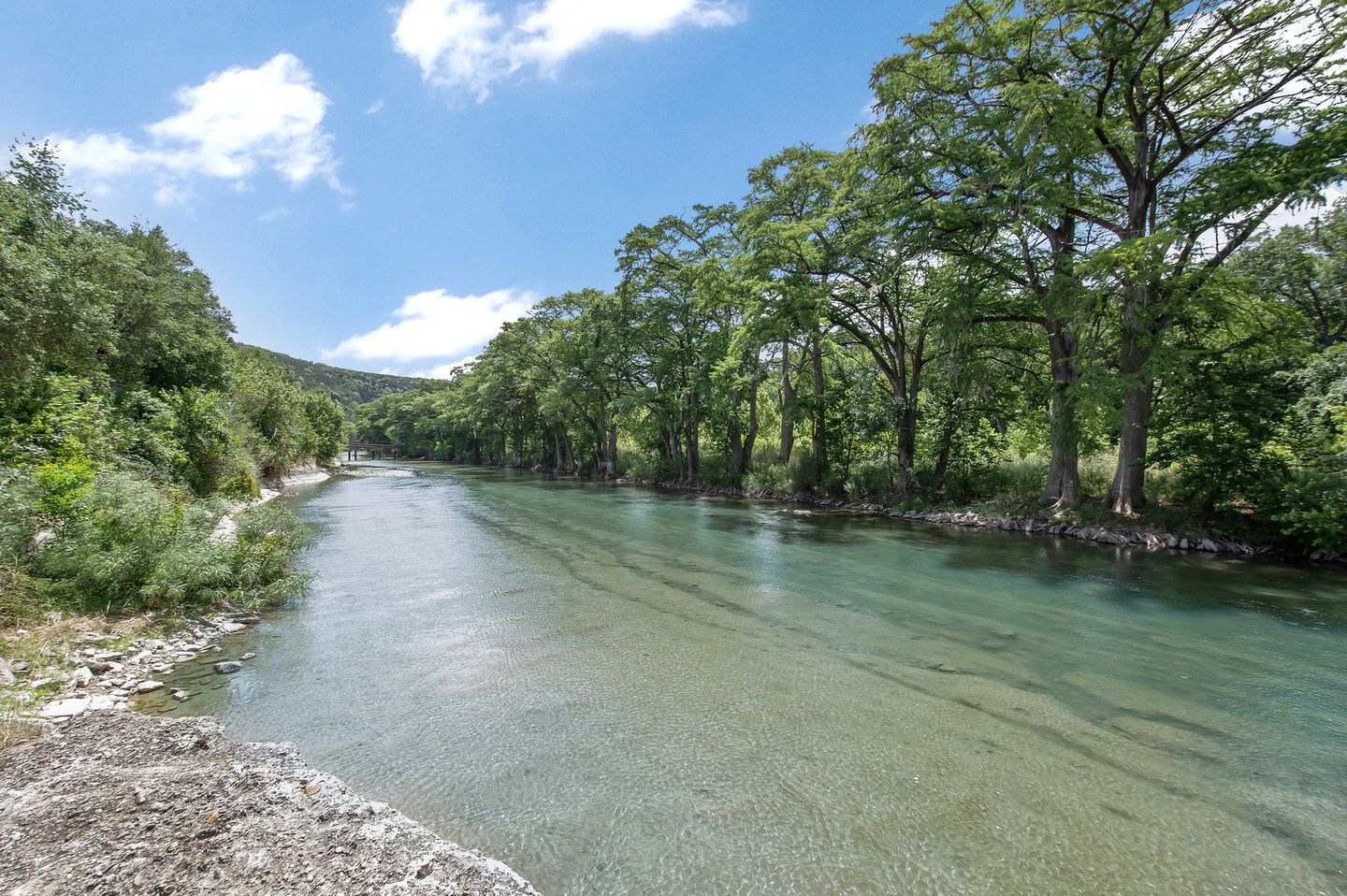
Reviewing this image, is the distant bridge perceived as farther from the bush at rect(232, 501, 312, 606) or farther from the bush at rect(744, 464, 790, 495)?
the bush at rect(232, 501, 312, 606)

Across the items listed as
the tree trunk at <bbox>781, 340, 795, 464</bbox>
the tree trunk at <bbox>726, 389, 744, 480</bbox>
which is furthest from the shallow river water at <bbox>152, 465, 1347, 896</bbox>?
the tree trunk at <bbox>726, 389, 744, 480</bbox>

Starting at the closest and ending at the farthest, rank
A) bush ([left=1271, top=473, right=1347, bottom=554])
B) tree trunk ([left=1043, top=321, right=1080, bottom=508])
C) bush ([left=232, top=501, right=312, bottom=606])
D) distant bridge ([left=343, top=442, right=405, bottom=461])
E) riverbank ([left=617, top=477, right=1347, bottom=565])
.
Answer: bush ([left=232, top=501, right=312, bottom=606]) → bush ([left=1271, top=473, right=1347, bottom=554]) → riverbank ([left=617, top=477, right=1347, bottom=565]) → tree trunk ([left=1043, top=321, right=1080, bottom=508]) → distant bridge ([left=343, top=442, right=405, bottom=461])

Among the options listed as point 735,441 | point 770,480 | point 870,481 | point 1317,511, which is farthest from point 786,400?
point 1317,511

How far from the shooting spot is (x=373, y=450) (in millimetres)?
A: 89062

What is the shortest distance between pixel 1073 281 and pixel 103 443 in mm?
22434

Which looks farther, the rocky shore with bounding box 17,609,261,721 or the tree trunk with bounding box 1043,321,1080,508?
the tree trunk with bounding box 1043,321,1080,508

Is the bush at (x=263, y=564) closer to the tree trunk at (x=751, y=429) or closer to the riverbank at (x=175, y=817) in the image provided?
the riverbank at (x=175, y=817)

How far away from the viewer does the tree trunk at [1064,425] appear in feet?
53.5

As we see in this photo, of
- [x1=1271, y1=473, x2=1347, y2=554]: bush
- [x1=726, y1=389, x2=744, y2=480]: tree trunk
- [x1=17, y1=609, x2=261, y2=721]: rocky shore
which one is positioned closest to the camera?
[x1=17, y1=609, x2=261, y2=721]: rocky shore

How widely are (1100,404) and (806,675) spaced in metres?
12.4

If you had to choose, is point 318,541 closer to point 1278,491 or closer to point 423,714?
point 423,714

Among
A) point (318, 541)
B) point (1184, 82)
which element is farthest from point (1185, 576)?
point (318, 541)

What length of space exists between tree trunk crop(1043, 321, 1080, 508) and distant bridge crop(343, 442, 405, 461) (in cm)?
7880

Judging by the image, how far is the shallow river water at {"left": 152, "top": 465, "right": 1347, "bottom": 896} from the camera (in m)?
3.57
